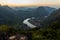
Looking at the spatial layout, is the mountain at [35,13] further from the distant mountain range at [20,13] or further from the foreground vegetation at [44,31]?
the foreground vegetation at [44,31]

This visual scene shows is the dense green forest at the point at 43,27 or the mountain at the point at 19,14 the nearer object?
the dense green forest at the point at 43,27

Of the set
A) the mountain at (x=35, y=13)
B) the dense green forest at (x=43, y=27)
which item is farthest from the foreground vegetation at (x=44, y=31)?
the mountain at (x=35, y=13)

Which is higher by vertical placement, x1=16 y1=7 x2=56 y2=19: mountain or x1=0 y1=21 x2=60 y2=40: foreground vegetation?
x1=16 y1=7 x2=56 y2=19: mountain

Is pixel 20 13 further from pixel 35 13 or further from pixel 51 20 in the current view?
pixel 51 20

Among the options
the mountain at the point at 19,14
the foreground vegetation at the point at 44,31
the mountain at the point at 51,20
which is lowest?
the foreground vegetation at the point at 44,31

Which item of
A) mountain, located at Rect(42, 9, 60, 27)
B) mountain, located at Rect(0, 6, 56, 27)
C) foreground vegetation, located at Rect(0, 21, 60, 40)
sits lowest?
foreground vegetation, located at Rect(0, 21, 60, 40)

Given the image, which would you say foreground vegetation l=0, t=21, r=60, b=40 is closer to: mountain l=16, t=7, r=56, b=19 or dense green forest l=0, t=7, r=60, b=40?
dense green forest l=0, t=7, r=60, b=40

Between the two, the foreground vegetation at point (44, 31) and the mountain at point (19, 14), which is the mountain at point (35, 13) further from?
the foreground vegetation at point (44, 31)

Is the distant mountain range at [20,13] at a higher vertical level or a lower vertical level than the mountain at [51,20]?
higher

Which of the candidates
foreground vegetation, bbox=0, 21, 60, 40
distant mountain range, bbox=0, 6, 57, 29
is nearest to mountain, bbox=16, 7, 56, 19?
distant mountain range, bbox=0, 6, 57, 29

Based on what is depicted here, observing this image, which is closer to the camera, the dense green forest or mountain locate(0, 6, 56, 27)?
the dense green forest

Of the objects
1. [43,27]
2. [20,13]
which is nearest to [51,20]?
[43,27]

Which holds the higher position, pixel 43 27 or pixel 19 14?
pixel 19 14
